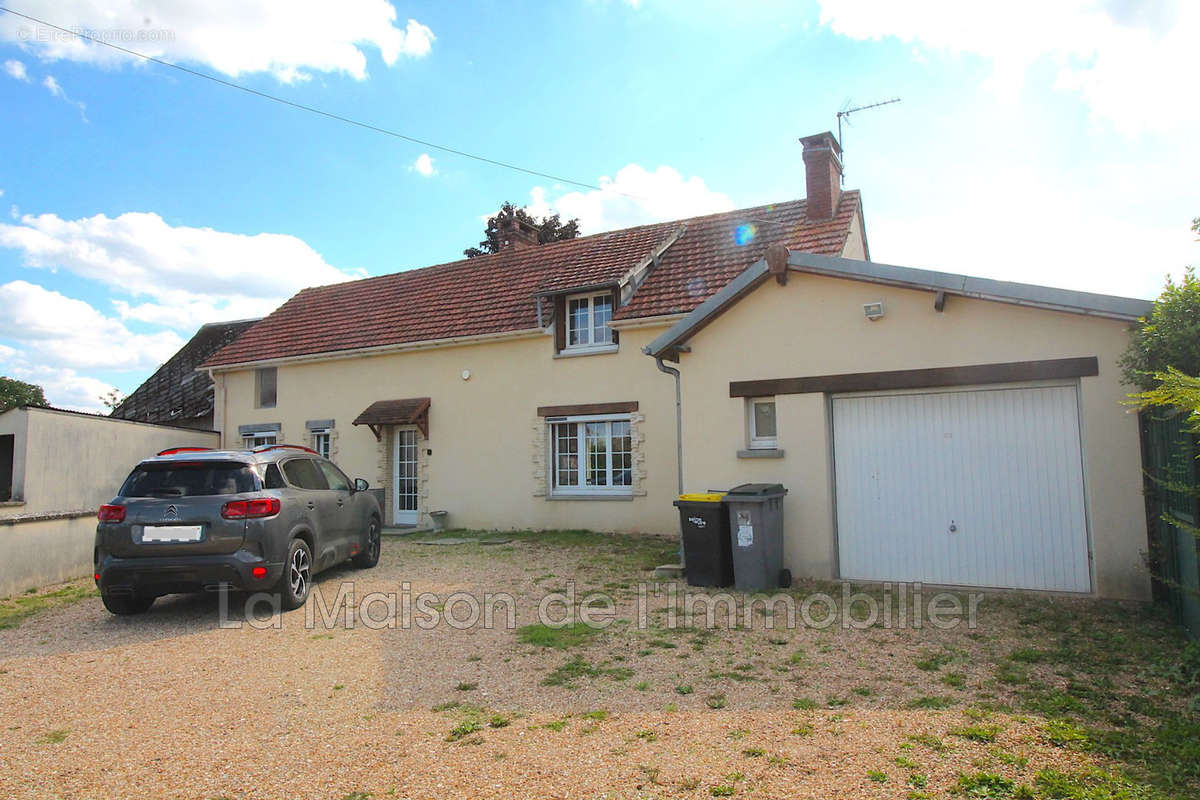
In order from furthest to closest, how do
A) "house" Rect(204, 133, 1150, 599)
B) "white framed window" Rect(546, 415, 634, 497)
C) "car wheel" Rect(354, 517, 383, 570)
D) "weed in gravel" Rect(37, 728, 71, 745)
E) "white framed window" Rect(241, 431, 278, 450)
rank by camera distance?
"white framed window" Rect(241, 431, 278, 450) → "white framed window" Rect(546, 415, 634, 497) → "car wheel" Rect(354, 517, 383, 570) → "house" Rect(204, 133, 1150, 599) → "weed in gravel" Rect(37, 728, 71, 745)

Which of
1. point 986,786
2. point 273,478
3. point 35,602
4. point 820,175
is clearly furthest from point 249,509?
point 820,175

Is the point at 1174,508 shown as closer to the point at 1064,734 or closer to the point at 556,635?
the point at 1064,734

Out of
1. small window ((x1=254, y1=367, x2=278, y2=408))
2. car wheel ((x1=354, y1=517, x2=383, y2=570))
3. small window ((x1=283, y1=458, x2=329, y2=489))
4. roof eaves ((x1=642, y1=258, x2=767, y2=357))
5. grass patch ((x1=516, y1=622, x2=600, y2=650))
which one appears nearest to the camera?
grass patch ((x1=516, y1=622, x2=600, y2=650))

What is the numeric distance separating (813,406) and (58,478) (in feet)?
47.6

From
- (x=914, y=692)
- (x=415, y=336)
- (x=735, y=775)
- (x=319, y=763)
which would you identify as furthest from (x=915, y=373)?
(x=415, y=336)

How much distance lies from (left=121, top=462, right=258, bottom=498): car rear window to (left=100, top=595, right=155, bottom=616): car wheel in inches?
47.8

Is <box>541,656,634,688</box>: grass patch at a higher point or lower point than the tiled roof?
lower

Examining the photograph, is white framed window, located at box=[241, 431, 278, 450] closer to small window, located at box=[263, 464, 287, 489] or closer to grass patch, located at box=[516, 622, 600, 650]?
small window, located at box=[263, 464, 287, 489]

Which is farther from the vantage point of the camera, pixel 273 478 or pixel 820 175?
pixel 820 175

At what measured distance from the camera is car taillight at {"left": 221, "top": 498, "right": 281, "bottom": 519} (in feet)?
24.3

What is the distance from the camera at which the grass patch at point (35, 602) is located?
8255mm

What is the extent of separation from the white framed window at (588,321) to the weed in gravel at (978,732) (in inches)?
434

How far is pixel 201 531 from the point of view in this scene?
733 centimetres

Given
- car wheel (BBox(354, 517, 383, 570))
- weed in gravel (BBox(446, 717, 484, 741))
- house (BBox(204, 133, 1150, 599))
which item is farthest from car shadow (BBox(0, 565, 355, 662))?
house (BBox(204, 133, 1150, 599))
